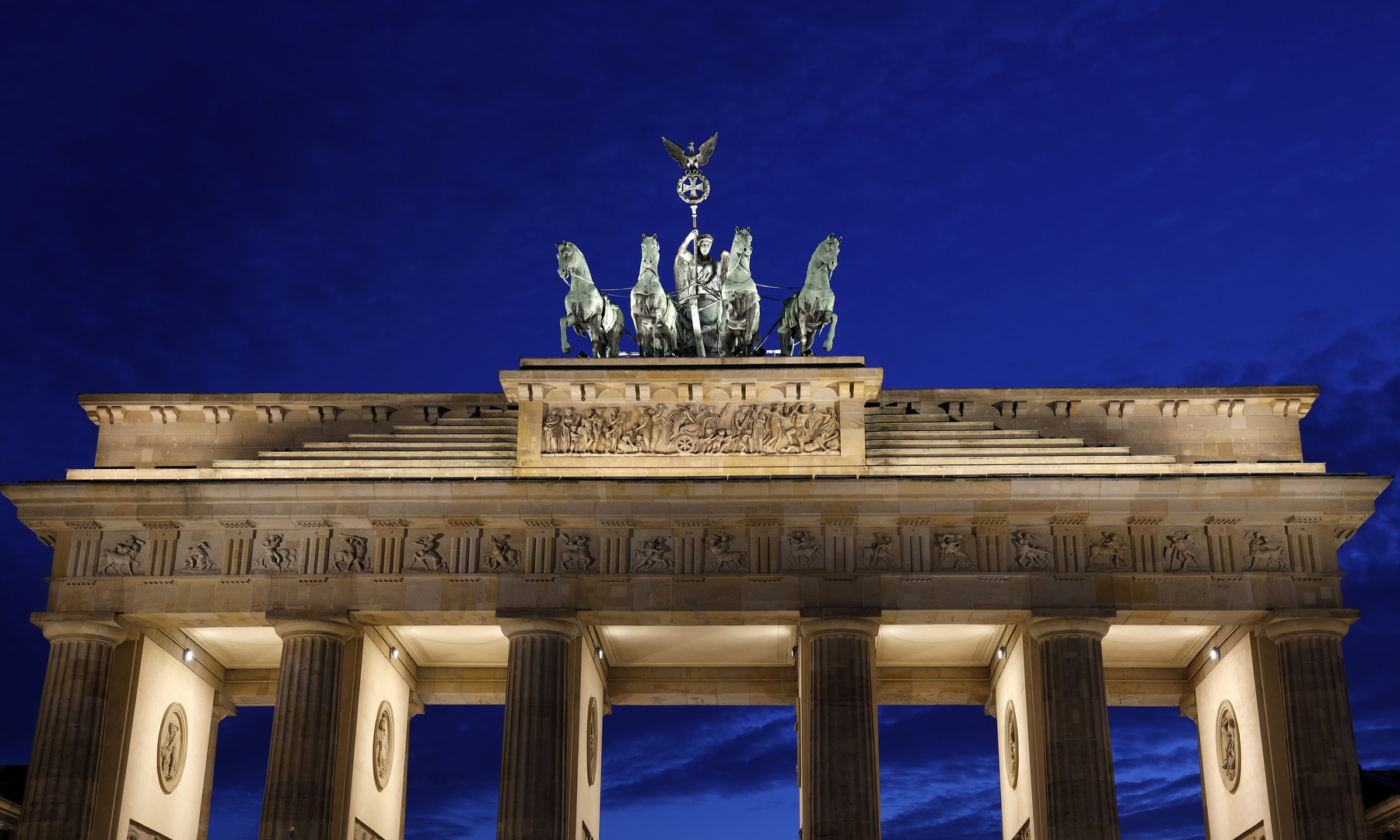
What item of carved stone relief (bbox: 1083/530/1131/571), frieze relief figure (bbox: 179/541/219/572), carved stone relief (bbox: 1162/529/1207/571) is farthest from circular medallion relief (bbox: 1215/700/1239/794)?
frieze relief figure (bbox: 179/541/219/572)

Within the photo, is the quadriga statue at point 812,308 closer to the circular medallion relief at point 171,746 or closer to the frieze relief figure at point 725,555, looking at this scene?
the frieze relief figure at point 725,555

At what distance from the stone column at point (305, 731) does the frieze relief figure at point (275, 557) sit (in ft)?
4.06

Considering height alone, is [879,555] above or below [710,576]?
above

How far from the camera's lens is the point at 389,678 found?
36000 mm

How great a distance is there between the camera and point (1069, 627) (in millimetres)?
31469

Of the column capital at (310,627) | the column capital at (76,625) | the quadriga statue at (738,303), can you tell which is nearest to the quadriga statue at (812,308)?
the quadriga statue at (738,303)

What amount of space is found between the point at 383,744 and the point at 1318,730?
67.9ft

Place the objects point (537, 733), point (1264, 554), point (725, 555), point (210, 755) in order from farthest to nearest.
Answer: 1. point (210, 755)
2. point (725, 555)
3. point (1264, 554)
4. point (537, 733)

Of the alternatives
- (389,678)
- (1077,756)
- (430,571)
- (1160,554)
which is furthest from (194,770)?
(1160,554)

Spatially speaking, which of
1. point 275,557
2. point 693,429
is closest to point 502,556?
point 275,557

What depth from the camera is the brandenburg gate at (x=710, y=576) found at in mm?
31000

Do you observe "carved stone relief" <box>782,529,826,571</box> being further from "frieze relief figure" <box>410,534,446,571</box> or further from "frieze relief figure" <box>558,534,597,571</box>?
"frieze relief figure" <box>410,534,446,571</box>

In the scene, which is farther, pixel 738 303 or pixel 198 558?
pixel 738 303

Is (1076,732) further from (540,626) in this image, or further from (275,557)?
(275,557)
